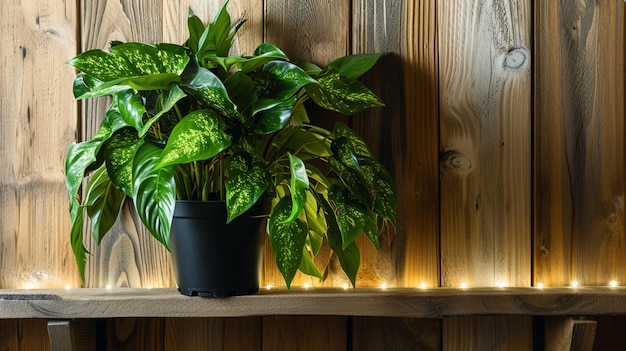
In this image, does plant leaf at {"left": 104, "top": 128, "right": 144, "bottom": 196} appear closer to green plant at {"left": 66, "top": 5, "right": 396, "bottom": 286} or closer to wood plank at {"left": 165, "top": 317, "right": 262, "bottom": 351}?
green plant at {"left": 66, "top": 5, "right": 396, "bottom": 286}

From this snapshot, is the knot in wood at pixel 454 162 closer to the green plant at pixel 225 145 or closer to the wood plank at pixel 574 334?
the green plant at pixel 225 145

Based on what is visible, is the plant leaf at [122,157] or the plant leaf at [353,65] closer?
the plant leaf at [122,157]

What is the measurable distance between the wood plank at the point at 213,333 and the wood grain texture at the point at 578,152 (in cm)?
57

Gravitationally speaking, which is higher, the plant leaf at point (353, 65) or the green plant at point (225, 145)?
the plant leaf at point (353, 65)

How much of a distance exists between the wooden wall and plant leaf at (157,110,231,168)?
0.36 m

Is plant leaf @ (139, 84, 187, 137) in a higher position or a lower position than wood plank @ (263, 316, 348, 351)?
higher

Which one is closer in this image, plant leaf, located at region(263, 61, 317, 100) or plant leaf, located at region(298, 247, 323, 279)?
plant leaf, located at region(263, 61, 317, 100)

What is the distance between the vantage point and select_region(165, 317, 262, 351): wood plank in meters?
1.22

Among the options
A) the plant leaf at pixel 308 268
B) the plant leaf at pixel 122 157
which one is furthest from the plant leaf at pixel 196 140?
the plant leaf at pixel 308 268

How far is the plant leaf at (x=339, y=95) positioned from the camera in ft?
3.29

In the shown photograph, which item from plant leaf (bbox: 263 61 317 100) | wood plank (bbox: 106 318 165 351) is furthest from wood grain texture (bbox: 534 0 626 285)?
wood plank (bbox: 106 318 165 351)

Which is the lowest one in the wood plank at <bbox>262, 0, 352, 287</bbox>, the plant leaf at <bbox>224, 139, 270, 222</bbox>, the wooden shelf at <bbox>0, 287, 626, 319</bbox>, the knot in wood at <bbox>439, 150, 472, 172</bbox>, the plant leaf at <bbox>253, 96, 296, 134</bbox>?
the wooden shelf at <bbox>0, 287, 626, 319</bbox>

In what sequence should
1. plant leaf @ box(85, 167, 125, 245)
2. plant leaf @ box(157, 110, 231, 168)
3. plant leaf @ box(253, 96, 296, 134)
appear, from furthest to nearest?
plant leaf @ box(85, 167, 125, 245), plant leaf @ box(253, 96, 296, 134), plant leaf @ box(157, 110, 231, 168)

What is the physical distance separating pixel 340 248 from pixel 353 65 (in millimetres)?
331
